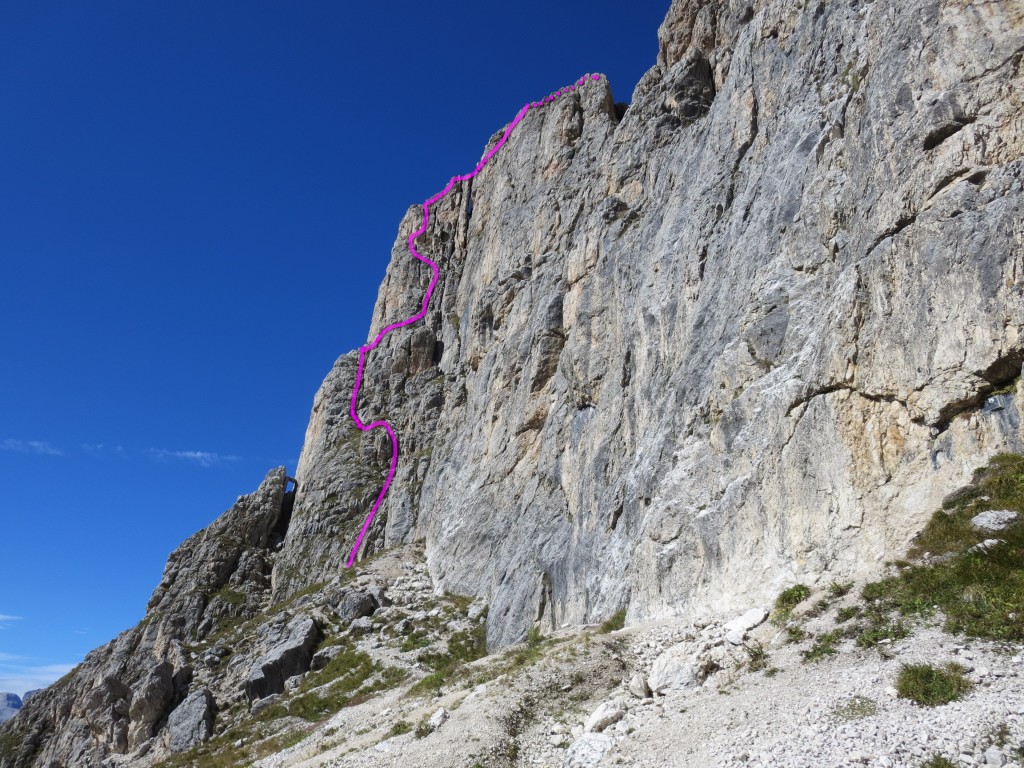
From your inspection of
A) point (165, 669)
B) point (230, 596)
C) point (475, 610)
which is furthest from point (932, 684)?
point (230, 596)

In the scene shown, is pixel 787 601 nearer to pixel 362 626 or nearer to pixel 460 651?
pixel 460 651

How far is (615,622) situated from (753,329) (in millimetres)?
12234

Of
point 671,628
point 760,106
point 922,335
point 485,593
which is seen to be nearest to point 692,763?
point 671,628

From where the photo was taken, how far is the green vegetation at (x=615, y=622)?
24.4 meters

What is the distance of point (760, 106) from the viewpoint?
32.0 meters

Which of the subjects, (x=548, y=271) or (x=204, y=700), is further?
(x=548, y=271)

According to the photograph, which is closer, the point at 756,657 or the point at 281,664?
the point at 756,657

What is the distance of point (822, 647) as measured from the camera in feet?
42.8

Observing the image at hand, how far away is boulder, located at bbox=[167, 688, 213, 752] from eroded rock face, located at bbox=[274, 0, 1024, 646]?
1734cm

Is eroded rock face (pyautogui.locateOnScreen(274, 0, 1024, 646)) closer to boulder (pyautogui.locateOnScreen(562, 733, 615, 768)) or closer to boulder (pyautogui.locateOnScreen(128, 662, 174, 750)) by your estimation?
boulder (pyautogui.locateOnScreen(562, 733, 615, 768))

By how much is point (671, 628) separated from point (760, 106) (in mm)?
25296

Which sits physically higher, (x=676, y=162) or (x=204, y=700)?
(x=676, y=162)

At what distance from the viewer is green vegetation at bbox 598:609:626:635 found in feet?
Answer: 80.0

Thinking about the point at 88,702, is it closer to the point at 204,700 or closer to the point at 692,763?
the point at 204,700
